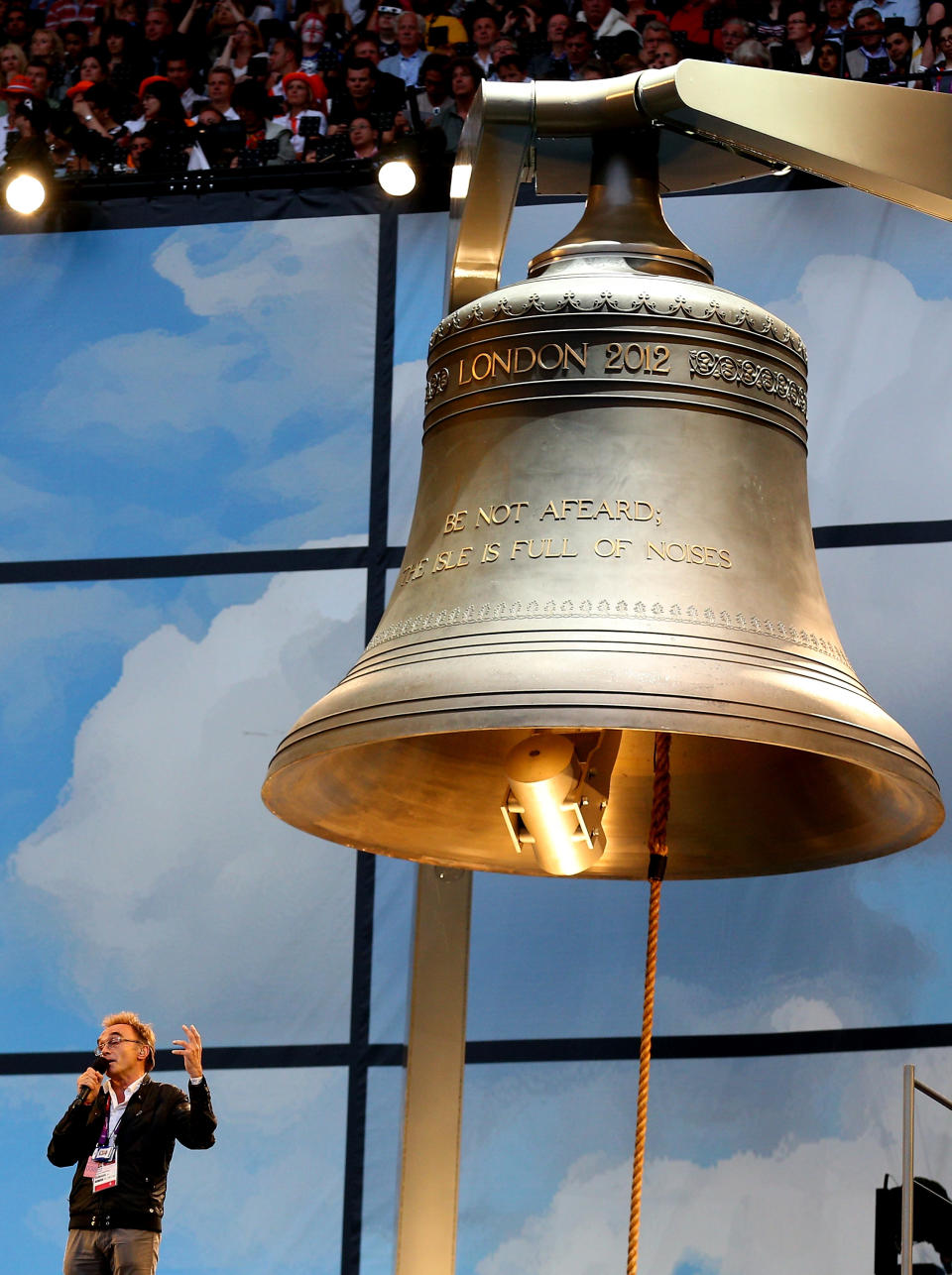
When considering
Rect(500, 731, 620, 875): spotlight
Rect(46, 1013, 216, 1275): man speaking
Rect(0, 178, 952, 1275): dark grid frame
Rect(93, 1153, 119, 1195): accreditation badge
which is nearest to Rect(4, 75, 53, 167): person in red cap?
Rect(0, 178, 952, 1275): dark grid frame

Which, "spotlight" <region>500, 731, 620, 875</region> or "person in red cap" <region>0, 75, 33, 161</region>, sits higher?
"person in red cap" <region>0, 75, 33, 161</region>

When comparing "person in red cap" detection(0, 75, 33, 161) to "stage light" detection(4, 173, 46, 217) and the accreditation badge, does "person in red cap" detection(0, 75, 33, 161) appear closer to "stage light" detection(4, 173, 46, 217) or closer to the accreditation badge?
"stage light" detection(4, 173, 46, 217)

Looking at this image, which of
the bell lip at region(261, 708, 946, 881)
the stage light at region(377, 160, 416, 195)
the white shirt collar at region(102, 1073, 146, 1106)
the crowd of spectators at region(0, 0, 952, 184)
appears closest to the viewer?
the bell lip at region(261, 708, 946, 881)

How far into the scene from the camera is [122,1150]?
4617 millimetres

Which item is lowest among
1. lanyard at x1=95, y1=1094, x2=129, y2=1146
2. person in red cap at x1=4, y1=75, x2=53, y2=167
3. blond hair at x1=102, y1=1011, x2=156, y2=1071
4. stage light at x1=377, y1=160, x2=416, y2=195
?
lanyard at x1=95, y1=1094, x2=129, y2=1146

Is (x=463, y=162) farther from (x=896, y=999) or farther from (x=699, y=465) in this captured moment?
(x=896, y=999)

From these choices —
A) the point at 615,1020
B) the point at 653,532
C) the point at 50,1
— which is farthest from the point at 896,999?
the point at 50,1

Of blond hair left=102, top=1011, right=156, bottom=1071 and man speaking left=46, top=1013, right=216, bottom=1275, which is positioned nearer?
man speaking left=46, top=1013, right=216, bottom=1275

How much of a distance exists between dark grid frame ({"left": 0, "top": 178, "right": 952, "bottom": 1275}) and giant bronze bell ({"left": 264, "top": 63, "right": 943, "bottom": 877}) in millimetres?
2816

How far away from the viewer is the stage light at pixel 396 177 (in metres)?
6.05

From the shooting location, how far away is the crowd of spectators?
22.6 ft

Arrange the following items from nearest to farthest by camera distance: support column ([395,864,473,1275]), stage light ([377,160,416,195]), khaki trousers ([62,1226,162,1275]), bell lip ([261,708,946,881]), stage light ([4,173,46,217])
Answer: bell lip ([261,708,946,881]) → support column ([395,864,473,1275]) → khaki trousers ([62,1226,162,1275]) → stage light ([377,160,416,195]) → stage light ([4,173,46,217])

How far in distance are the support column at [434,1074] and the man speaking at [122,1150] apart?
70 centimetres

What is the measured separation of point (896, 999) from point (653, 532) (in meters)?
3.43
